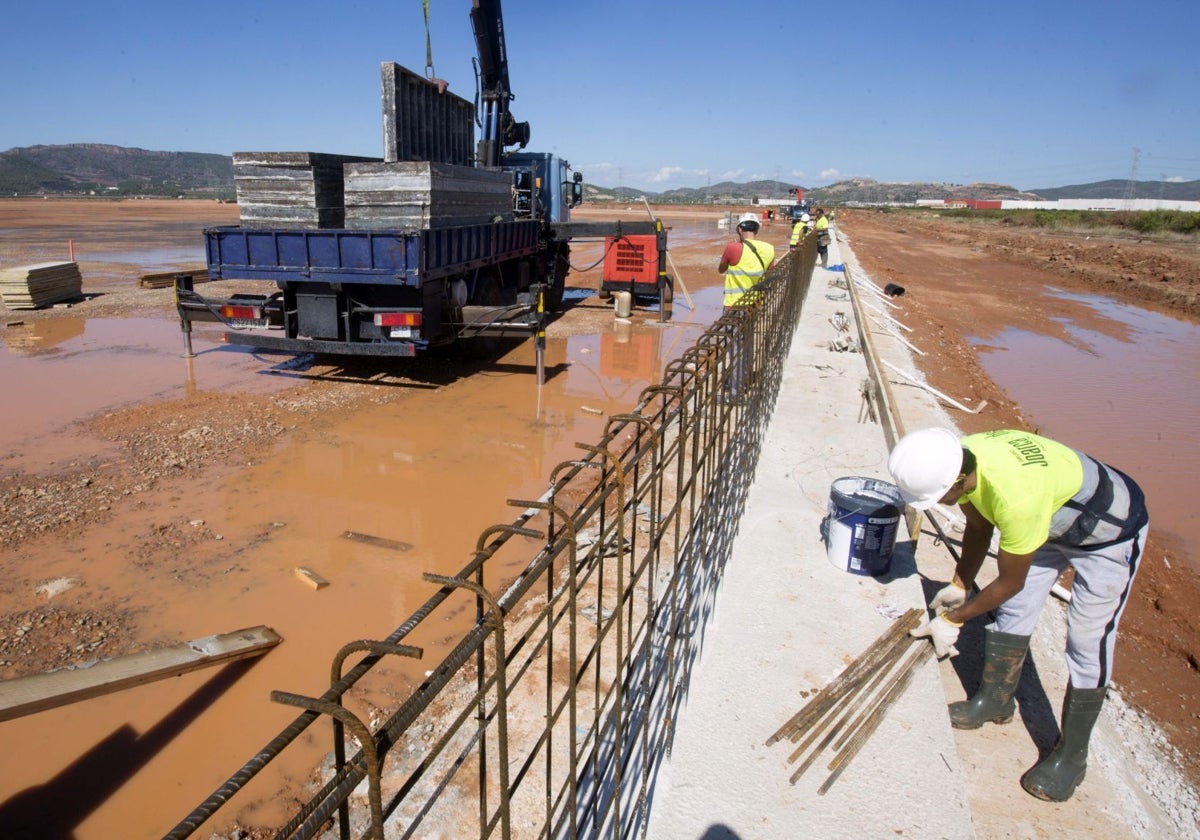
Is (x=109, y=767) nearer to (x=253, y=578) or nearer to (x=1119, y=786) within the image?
(x=253, y=578)

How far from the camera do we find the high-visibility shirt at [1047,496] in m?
2.93

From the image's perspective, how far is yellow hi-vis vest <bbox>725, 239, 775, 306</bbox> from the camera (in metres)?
7.96

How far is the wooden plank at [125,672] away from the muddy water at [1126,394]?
6691 mm

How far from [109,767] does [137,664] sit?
1.68 ft

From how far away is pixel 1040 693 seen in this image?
3.71m

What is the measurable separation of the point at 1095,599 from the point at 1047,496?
0.57 meters

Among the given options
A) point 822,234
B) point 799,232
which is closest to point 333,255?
point 799,232

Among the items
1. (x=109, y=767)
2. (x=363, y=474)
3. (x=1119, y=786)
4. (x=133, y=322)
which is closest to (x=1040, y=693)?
(x=1119, y=786)

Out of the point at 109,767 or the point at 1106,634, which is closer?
the point at 1106,634

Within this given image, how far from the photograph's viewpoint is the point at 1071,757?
3076 millimetres

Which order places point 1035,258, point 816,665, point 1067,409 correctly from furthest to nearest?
point 1035,258, point 1067,409, point 816,665

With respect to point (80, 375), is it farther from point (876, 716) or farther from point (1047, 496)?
point (1047, 496)

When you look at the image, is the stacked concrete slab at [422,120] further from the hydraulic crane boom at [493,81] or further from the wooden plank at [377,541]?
the wooden plank at [377,541]

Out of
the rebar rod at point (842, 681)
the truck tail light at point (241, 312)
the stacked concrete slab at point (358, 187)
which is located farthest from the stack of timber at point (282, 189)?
the rebar rod at point (842, 681)
